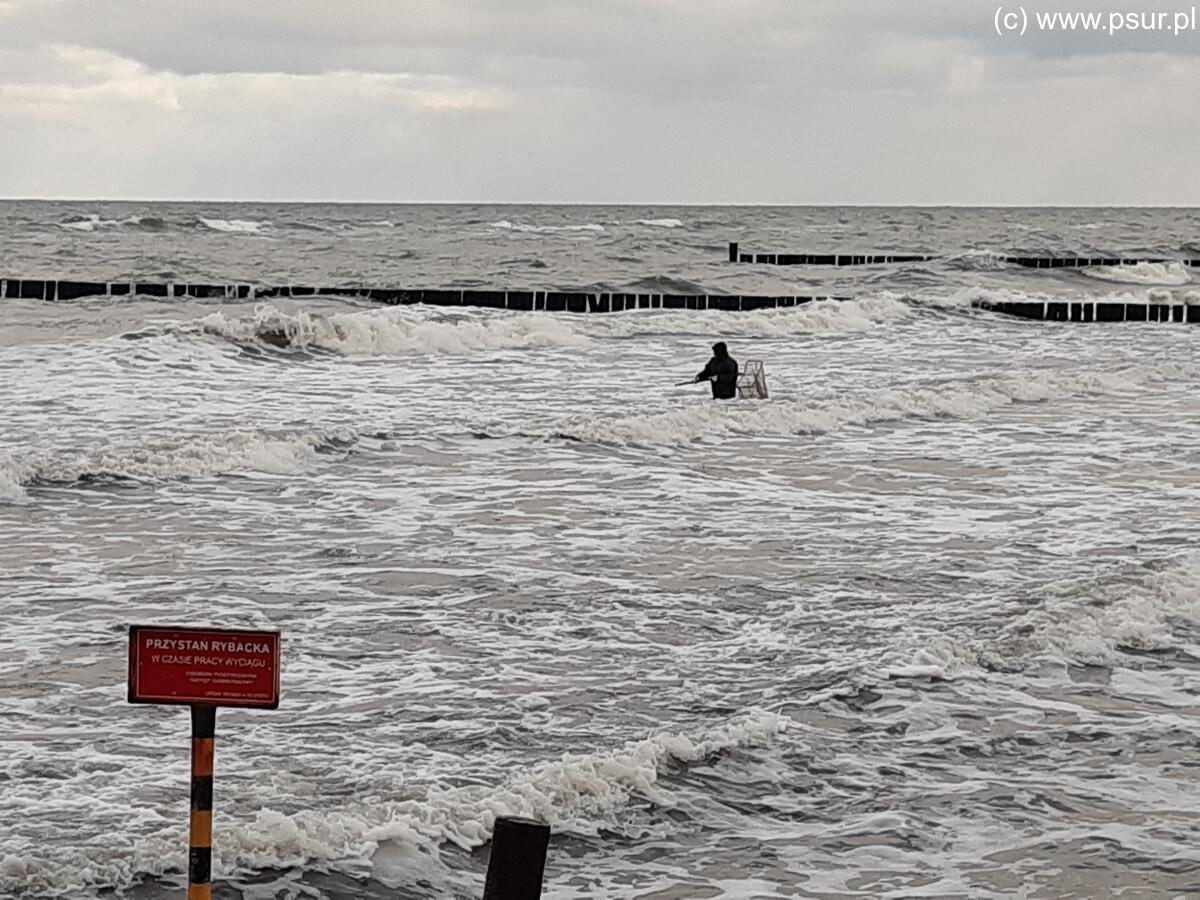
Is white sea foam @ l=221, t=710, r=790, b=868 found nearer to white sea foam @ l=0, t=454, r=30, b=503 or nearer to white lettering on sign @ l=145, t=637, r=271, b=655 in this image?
white lettering on sign @ l=145, t=637, r=271, b=655

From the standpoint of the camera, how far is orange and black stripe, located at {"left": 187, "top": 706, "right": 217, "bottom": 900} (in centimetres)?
438

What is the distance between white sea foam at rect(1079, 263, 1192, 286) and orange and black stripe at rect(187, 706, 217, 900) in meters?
51.1

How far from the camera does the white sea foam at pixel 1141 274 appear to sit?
53.4 metres

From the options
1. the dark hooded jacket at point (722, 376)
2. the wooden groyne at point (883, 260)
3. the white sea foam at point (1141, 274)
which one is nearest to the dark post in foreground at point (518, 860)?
the dark hooded jacket at point (722, 376)

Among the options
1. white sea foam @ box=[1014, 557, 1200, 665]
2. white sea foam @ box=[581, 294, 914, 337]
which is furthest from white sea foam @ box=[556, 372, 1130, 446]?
white sea foam @ box=[581, 294, 914, 337]

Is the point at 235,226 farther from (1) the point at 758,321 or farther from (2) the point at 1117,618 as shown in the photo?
(2) the point at 1117,618

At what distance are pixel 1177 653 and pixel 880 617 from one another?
5.41 feet

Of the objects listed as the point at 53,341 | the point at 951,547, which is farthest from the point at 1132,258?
the point at 951,547

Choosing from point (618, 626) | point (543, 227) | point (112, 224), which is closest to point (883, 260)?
point (543, 227)

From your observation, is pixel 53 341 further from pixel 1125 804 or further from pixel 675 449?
pixel 1125 804

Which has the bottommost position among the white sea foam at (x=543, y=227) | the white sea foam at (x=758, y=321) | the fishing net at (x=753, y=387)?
the fishing net at (x=753, y=387)

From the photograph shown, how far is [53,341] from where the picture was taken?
28156 millimetres

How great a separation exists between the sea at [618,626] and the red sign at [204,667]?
183 centimetres

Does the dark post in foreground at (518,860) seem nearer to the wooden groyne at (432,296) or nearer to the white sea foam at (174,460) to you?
the white sea foam at (174,460)
